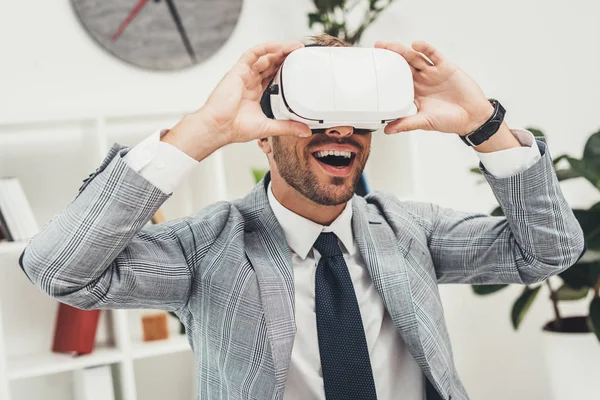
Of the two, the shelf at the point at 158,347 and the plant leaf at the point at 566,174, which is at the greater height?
the plant leaf at the point at 566,174

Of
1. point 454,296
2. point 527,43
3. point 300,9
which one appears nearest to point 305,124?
point 300,9

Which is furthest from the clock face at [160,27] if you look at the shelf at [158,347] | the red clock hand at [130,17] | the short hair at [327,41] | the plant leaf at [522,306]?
the plant leaf at [522,306]

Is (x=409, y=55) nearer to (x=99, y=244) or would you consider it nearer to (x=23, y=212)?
(x=99, y=244)

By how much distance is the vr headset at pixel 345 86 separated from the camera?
1.06m

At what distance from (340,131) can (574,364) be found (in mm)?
1360

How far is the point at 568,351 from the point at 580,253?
0.94 meters

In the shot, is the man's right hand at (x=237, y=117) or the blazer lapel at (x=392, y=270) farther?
the blazer lapel at (x=392, y=270)

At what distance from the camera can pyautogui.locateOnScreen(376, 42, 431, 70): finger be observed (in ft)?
3.95

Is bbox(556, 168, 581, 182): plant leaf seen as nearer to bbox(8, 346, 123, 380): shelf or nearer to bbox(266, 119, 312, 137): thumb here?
bbox(266, 119, 312, 137): thumb

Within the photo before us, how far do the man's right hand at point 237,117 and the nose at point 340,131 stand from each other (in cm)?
7

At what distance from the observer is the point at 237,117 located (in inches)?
45.4

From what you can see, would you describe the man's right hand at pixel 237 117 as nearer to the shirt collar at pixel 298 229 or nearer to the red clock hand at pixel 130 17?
the shirt collar at pixel 298 229

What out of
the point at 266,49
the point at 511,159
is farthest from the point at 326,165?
the point at 511,159

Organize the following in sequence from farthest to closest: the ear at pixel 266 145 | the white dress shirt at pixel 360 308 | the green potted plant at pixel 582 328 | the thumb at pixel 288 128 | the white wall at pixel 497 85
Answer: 1. the white wall at pixel 497 85
2. the green potted plant at pixel 582 328
3. the ear at pixel 266 145
4. the white dress shirt at pixel 360 308
5. the thumb at pixel 288 128
